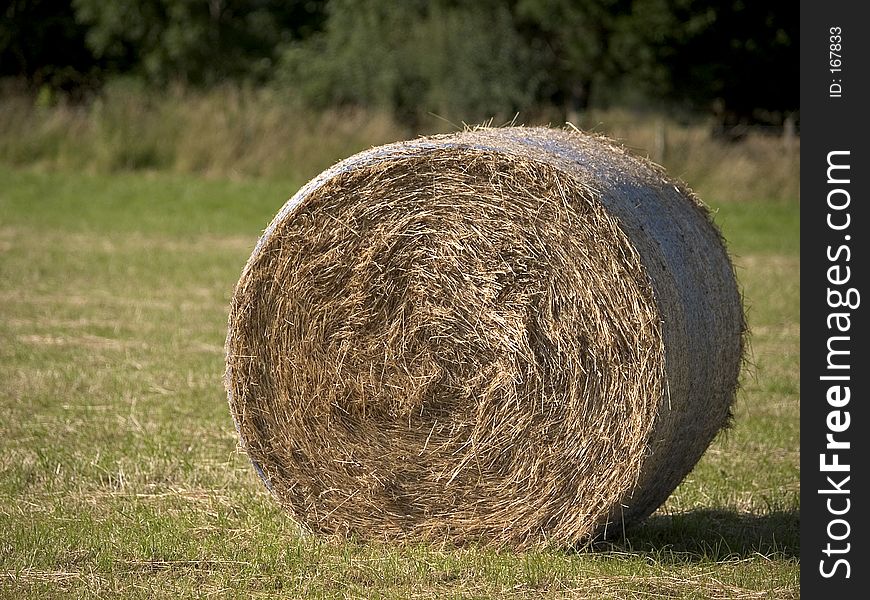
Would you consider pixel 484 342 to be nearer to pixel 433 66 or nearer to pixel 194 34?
pixel 433 66

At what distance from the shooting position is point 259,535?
4.97m

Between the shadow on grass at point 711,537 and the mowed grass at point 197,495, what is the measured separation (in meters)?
0.01

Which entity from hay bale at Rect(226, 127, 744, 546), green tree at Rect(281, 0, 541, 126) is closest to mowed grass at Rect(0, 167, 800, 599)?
hay bale at Rect(226, 127, 744, 546)

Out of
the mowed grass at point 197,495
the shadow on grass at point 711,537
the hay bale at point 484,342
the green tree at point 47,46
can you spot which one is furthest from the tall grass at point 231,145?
the hay bale at point 484,342

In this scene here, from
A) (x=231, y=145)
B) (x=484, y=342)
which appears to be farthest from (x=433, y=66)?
(x=484, y=342)

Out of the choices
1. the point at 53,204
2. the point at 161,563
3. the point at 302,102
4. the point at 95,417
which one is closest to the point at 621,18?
the point at 302,102

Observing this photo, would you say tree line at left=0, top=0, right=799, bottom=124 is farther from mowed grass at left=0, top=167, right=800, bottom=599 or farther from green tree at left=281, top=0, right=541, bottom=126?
mowed grass at left=0, top=167, right=800, bottom=599

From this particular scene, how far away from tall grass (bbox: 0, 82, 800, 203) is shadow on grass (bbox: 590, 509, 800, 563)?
515 inches

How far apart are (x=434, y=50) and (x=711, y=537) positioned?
66.0 ft

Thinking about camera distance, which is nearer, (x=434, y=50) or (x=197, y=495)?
(x=197, y=495)

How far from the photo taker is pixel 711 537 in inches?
201

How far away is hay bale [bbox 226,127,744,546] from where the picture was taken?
462 centimetres

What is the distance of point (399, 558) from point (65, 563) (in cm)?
123
